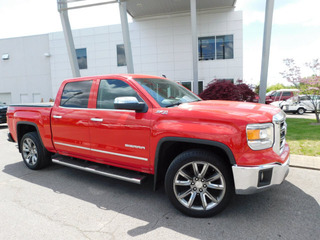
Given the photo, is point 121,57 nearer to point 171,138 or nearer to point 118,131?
point 118,131

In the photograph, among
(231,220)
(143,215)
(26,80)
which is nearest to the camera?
(231,220)

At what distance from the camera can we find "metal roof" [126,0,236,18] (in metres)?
16.1

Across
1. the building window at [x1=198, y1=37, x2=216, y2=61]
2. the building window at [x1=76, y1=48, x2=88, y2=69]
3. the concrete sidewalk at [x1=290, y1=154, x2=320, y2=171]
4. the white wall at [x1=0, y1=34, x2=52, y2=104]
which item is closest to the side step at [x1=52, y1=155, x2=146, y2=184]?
the concrete sidewalk at [x1=290, y1=154, x2=320, y2=171]

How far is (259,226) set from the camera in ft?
8.79

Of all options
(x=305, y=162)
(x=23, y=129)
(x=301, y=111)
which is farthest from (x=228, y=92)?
(x=301, y=111)

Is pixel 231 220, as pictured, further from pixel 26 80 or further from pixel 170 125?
pixel 26 80

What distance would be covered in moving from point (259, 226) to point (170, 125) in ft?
5.26

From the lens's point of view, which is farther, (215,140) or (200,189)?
(200,189)

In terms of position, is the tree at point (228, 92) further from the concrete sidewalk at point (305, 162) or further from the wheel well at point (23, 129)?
the wheel well at point (23, 129)

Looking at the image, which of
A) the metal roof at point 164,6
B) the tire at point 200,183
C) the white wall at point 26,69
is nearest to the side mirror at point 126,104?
the tire at point 200,183

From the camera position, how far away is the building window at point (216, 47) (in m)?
17.6

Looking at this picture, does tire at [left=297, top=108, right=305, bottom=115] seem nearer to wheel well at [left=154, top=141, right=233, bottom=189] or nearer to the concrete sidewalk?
the concrete sidewalk

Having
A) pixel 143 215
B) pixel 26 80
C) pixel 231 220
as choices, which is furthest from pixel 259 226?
pixel 26 80

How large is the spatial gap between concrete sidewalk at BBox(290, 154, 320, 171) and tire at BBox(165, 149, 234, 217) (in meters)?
2.71
